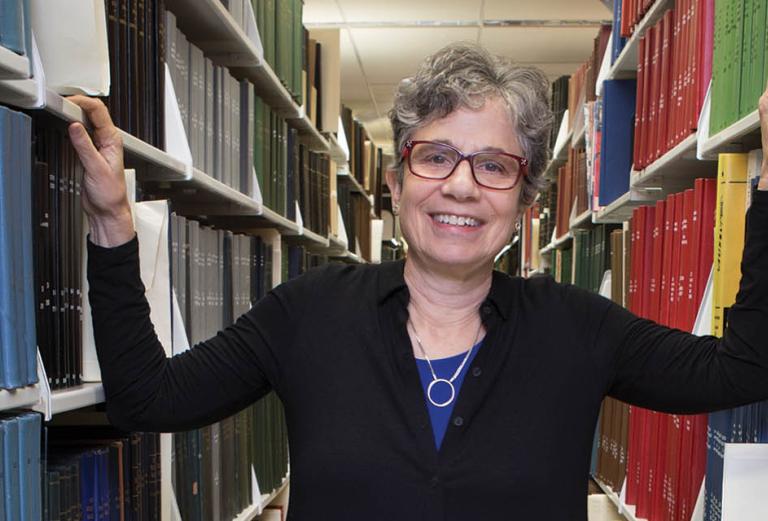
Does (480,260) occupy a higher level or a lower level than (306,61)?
lower

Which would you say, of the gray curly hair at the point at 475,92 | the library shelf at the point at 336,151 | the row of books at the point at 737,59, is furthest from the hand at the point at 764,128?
the library shelf at the point at 336,151

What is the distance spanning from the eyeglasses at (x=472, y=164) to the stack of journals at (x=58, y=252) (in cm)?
47

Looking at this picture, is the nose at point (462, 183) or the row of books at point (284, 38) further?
the row of books at point (284, 38)

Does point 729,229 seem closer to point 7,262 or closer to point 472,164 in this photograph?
point 472,164

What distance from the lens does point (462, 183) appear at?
1.17m

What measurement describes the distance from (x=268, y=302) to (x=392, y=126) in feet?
1.10

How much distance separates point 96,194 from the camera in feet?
3.47

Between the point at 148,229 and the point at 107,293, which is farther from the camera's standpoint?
the point at 148,229

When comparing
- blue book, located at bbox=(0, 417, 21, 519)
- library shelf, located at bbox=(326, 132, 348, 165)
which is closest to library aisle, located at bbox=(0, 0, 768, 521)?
blue book, located at bbox=(0, 417, 21, 519)

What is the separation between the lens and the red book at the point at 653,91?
1.87 m

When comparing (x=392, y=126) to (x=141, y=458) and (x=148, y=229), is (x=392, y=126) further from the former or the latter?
(x=141, y=458)

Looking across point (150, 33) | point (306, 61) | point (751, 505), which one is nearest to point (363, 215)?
point (306, 61)

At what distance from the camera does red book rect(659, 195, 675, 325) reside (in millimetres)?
1673

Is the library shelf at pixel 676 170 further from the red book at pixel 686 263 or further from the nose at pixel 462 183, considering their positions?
the nose at pixel 462 183
